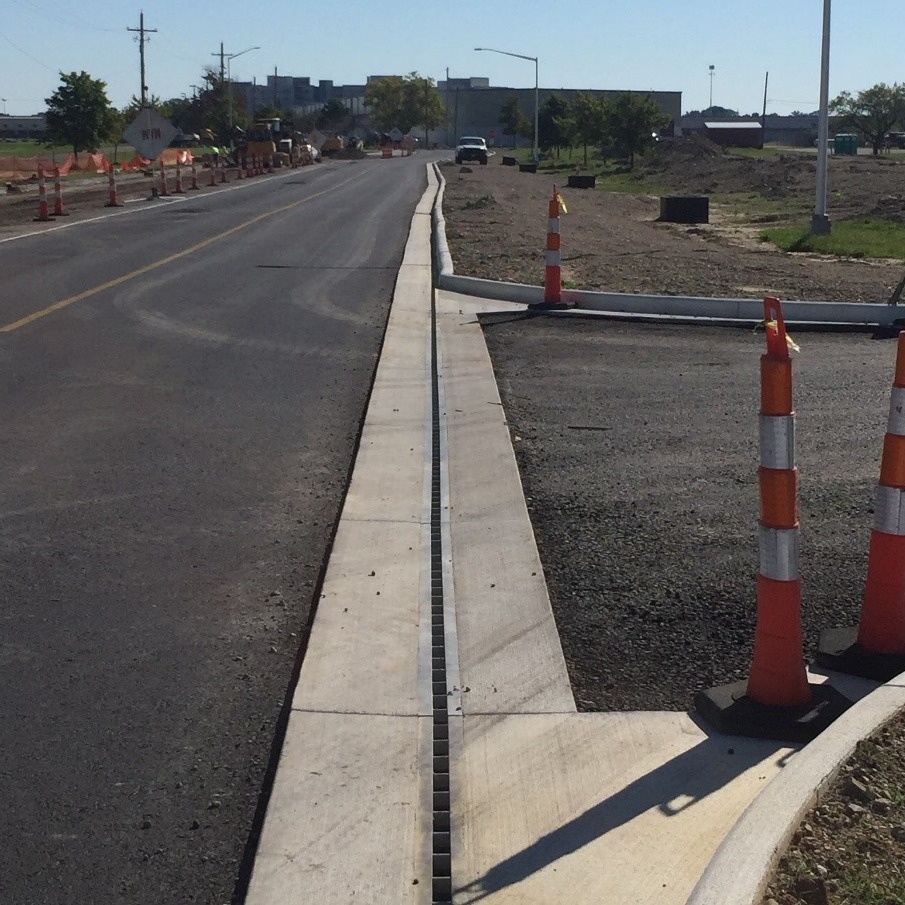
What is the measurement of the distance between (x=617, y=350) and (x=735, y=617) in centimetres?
644

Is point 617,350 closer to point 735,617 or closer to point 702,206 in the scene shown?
point 735,617

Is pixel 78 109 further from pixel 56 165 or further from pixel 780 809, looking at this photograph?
pixel 780 809

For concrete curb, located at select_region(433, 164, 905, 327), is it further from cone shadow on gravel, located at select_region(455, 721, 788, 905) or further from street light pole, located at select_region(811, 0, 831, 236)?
street light pole, located at select_region(811, 0, 831, 236)

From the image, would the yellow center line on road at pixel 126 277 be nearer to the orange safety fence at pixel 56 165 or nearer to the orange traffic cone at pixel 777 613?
the orange traffic cone at pixel 777 613

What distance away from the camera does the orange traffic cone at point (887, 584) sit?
14.9 feet

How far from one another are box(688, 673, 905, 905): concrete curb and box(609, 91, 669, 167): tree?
74247mm

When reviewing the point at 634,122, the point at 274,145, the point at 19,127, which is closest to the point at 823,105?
the point at 274,145

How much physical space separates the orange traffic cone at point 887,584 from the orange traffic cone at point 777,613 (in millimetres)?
337

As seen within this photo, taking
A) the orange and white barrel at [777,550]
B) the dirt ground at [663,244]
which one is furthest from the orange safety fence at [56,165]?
the orange and white barrel at [777,550]

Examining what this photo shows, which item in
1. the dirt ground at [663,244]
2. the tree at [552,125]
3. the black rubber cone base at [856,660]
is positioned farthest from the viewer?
the tree at [552,125]

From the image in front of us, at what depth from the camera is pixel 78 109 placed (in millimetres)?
71750

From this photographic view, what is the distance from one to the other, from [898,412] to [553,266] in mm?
9076

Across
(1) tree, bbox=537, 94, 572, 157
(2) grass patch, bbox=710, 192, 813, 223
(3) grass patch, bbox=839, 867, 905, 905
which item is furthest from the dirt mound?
(3) grass patch, bbox=839, 867, 905, 905

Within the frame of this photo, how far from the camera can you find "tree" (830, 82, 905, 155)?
354 feet
